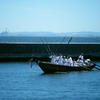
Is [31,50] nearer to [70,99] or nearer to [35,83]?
[35,83]

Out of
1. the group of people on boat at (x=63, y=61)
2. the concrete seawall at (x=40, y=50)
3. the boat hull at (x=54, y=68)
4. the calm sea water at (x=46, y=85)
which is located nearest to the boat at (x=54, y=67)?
the boat hull at (x=54, y=68)

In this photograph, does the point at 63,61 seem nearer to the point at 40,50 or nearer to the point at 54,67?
the point at 54,67

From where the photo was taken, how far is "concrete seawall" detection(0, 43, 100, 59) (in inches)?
2101

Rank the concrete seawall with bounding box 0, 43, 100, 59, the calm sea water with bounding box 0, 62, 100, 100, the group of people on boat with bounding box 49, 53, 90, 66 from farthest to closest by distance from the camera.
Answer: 1. the concrete seawall with bounding box 0, 43, 100, 59
2. the group of people on boat with bounding box 49, 53, 90, 66
3. the calm sea water with bounding box 0, 62, 100, 100

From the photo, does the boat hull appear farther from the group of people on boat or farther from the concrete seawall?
the concrete seawall

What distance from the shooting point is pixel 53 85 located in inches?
1304

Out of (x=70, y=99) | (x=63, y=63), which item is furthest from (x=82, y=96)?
(x=63, y=63)

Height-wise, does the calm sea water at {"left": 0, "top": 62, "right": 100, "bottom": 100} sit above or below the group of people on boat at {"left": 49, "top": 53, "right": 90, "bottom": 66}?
below

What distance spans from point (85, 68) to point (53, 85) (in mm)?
10234

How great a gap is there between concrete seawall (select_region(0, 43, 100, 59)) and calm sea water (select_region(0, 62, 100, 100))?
9.41m

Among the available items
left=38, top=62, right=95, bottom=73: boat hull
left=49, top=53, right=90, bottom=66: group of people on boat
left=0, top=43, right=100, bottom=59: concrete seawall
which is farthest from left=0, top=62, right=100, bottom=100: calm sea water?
left=0, top=43, right=100, bottom=59: concrete seawall

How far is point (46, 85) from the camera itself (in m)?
33.1

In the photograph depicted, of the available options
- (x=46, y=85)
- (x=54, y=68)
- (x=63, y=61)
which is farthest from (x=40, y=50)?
(x=46, y=85)

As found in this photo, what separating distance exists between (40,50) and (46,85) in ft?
69.3
